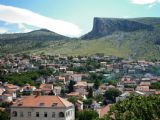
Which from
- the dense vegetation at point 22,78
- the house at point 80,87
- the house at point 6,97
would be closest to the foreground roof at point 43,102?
the house at point 6,97

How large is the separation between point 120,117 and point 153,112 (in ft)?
8.23

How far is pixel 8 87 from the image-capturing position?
138250 millimetres

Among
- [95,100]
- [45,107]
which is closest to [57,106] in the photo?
[45,107]

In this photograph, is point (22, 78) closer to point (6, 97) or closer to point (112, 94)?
point (6, 97)

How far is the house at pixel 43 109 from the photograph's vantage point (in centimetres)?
6714

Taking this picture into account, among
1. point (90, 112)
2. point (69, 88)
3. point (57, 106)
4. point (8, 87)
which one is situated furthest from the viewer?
point (69, 88)

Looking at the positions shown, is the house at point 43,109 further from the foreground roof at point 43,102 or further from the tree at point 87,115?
the tree at point 87,115

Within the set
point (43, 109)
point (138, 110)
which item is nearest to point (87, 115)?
point (43, 109)

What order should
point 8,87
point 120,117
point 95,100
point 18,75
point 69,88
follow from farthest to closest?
point 18,75, point 69,88, point 8,87, point 95,100, point 120,117

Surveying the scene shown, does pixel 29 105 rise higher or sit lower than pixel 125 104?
lower

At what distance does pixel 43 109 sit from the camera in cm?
6794

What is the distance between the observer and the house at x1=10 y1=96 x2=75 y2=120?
220ft

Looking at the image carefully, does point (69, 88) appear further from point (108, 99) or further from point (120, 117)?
point (120, 117)

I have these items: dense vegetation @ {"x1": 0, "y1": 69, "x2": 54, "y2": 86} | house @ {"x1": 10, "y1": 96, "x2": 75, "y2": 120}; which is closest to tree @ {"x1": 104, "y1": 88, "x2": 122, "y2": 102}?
dense vegetation @ {"x1": 0, "y1": 69, "x2": 54, "y2": 86}
